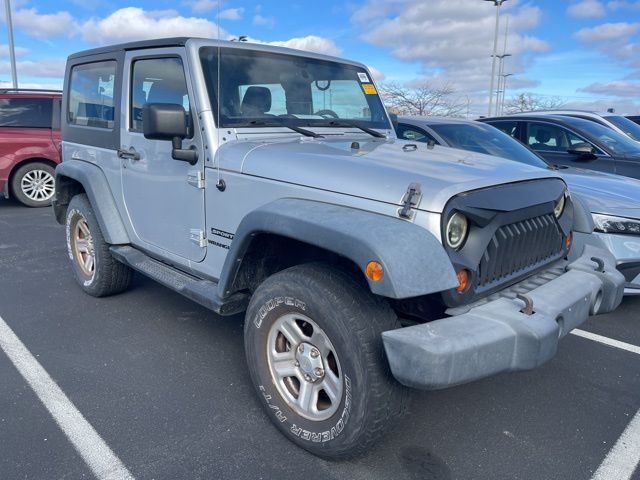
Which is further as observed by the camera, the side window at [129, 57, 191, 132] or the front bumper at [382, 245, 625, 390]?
the side window at [129, 57, 191, 132]

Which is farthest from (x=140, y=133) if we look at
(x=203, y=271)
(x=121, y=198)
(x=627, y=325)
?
(x=627, y=325)

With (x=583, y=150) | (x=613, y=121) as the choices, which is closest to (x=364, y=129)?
(x=583, y=150)

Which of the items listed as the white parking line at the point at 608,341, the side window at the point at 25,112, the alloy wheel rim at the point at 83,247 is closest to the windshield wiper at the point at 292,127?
Answer: the alloy wheel rim at the point at 83,247

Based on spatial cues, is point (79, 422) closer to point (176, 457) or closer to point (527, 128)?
point (176, 457)

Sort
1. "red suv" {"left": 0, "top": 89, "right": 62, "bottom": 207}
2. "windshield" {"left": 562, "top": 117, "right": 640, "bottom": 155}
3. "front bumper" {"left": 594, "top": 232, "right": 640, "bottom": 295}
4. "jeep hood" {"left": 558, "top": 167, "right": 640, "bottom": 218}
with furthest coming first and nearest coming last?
1. "red suv" {"left": 0, "top": 89, "right": 62, "bottom": 207}
2. "windshield" {"left": 562, "top": 117, "right": 640, "bottom": 155}
3. "jeep hood" {"left": 558, "top": 167, "right": 640, "bottom": 218}
4. "front bumper" {"left": 594, "top": 232, "right": 640, "bottom": 295}

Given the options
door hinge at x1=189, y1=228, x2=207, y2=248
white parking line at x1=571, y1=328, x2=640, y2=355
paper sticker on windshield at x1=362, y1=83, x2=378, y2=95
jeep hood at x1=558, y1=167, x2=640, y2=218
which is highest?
paper sticker on windshield at x1=362, y1=83, x2=378, y2=95

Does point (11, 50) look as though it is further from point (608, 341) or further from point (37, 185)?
point (608, 341)

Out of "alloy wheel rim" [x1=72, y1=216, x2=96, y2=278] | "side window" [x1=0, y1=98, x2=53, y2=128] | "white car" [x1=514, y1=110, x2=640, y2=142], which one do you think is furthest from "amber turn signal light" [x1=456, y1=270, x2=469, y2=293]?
"side window" [x1=0, y1=98, x2=53, y2=128]

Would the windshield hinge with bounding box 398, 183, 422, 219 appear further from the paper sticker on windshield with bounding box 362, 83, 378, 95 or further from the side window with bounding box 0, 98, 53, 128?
the side window with bounding box 0, 98, 53, 128

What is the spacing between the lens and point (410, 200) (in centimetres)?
226

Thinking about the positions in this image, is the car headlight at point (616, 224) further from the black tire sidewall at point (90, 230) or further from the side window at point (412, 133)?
the black tire sidewall at point (90, 230)

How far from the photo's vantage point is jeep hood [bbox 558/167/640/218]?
424 cm

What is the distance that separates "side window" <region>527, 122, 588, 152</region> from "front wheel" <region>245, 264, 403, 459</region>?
5.47 metres

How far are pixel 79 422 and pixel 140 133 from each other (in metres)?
1.94
